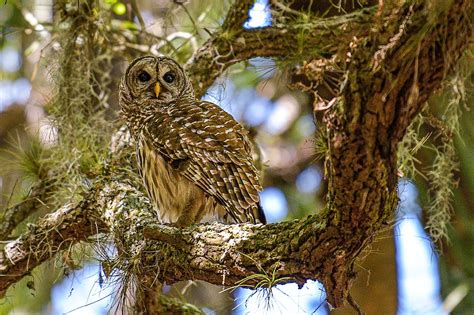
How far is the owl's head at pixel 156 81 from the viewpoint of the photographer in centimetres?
423

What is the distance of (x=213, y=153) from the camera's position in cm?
365

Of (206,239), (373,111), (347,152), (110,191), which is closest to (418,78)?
(373,111)

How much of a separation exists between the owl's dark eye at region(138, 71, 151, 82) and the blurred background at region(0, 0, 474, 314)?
39cm

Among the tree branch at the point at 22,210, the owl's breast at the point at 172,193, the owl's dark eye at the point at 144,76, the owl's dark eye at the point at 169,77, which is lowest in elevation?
the owl's breast at the point at 172,193

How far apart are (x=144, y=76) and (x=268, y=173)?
74.5 inches

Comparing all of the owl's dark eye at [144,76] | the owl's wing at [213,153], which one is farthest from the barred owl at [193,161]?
the owl's dark eye at [144,76]

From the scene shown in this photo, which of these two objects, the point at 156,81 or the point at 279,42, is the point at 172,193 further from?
the point at 279,42

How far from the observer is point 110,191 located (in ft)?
12.5

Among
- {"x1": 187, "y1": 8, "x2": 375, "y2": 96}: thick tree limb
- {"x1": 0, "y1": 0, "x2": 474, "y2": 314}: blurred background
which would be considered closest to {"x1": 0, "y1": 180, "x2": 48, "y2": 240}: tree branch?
{"x1": 0, "y1": 0, "x2": 474, "y2": 314}: blurred background

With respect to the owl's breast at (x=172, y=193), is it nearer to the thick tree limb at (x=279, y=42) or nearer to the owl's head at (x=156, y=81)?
the owl's head at (x=156, y=81)

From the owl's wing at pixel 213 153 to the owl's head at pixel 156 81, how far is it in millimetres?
294

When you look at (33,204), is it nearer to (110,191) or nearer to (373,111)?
(110,191)

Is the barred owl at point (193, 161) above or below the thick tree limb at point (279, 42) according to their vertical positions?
below

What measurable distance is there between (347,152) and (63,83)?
2.73 metres
